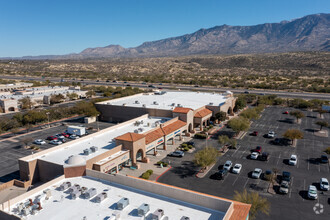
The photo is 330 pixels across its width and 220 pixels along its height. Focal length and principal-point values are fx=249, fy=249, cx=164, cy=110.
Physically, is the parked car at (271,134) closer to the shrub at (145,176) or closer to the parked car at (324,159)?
the parked car at (324,159)

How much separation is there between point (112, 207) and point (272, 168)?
2609 cm

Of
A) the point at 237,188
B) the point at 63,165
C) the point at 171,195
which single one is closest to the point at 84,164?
the point at 63,165

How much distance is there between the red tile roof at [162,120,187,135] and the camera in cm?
4676

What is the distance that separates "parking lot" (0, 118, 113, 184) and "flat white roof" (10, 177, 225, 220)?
15430 millimetres

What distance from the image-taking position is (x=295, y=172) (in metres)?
36.5

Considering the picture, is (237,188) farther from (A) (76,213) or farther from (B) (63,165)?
(B) (63,165)

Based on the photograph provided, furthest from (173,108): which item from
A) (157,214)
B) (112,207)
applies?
(157,214)

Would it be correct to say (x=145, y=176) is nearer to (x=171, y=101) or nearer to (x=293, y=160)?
(x=293, y=160)

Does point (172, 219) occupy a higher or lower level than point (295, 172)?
higher

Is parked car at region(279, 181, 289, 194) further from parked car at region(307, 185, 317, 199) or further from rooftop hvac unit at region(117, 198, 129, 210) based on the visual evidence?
rooftop hvac unit at region(117, 198, 129, 210)

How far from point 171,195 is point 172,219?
→ 343cm

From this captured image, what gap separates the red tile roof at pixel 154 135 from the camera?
41.9 meters

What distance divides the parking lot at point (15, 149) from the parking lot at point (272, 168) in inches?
901

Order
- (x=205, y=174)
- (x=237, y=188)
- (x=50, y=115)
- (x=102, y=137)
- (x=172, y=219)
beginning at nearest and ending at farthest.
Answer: (x=172, y=219), (x=237, y=188), (x=205, y=174), (x=102, y=137), (x=50, y=115)
